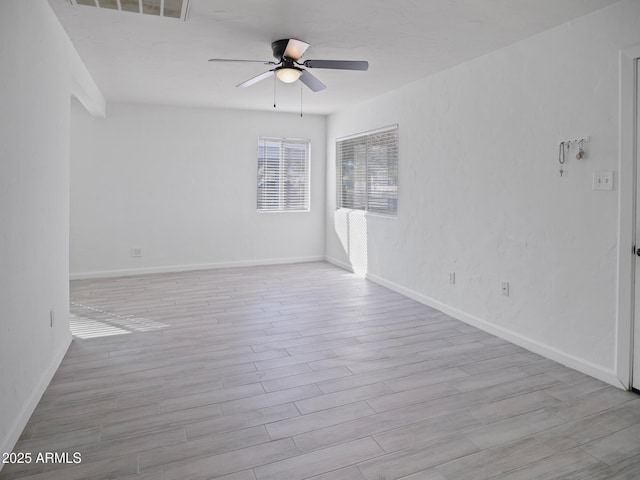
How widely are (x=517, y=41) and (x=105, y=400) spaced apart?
390 cm

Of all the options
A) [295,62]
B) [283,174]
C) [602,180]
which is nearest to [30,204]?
[295,62]

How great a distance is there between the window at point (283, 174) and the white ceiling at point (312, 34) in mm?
2122

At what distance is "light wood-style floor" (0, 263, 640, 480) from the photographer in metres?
1.97

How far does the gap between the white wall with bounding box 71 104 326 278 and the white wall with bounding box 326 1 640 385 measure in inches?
102

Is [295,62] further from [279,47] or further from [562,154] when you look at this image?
[562,154]

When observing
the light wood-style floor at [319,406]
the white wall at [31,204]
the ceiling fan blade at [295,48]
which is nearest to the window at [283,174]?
the light wood-style floor at [319,406]

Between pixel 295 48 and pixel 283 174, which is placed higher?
pixel 295 48

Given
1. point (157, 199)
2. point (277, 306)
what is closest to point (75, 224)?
point (157, 199)

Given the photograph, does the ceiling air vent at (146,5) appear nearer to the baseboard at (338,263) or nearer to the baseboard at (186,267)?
the baseboard at (186,267)

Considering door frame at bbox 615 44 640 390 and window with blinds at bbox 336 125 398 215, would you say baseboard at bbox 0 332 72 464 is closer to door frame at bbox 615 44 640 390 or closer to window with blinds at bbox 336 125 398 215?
door frame at bbox 615 44 640 390

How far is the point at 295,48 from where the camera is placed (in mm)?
3264

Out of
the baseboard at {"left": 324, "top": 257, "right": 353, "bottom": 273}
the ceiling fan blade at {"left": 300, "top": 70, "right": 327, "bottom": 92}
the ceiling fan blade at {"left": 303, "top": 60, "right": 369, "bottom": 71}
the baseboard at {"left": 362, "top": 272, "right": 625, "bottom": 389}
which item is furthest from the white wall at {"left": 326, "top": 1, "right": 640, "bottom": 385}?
the baseboard at {"left": 324, "top": 257, "right": 353, "bottom": 273}

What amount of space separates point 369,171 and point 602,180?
3351mm

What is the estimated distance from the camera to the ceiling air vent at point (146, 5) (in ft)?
8.65
